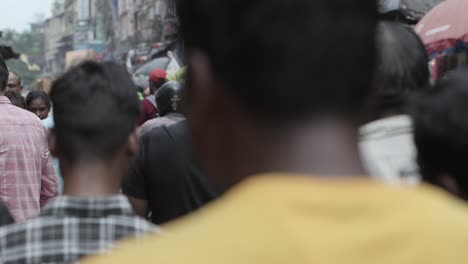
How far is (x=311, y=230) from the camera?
1110 millimetres

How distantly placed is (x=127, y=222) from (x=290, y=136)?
3.96 ft

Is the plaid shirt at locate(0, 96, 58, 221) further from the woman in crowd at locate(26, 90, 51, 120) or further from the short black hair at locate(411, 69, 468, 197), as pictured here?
the woman in crowd at locate(26, 90, 51, 120)

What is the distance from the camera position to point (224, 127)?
1301 mm

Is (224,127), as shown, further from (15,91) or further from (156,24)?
(156,24)

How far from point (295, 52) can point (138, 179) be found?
3.16m

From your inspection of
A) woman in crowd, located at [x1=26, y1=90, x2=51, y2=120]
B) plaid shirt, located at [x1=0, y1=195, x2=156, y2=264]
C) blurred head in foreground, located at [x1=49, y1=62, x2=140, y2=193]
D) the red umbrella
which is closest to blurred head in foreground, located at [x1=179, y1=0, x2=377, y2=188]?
plaid shirt, located at [x1=0, y1=195, x2=156, y2=264]

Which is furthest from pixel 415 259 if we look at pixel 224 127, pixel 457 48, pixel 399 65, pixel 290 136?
pixel 457 48

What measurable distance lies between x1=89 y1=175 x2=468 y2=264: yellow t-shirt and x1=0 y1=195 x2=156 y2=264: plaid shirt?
3.79 ft

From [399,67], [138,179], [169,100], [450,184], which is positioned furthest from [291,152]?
[169,100]

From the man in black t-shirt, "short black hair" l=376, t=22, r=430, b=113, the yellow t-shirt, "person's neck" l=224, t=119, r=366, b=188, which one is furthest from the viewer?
the man in black t-shirt

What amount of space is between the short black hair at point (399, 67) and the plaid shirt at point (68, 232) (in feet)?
2.87

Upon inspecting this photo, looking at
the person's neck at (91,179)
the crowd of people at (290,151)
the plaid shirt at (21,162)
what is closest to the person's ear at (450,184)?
the person's neck at (91,179)

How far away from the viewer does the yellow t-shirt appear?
3.64 feet

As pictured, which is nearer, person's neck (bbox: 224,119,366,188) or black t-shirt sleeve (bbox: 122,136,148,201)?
person's neck (bbox: 224,119,366,188)
